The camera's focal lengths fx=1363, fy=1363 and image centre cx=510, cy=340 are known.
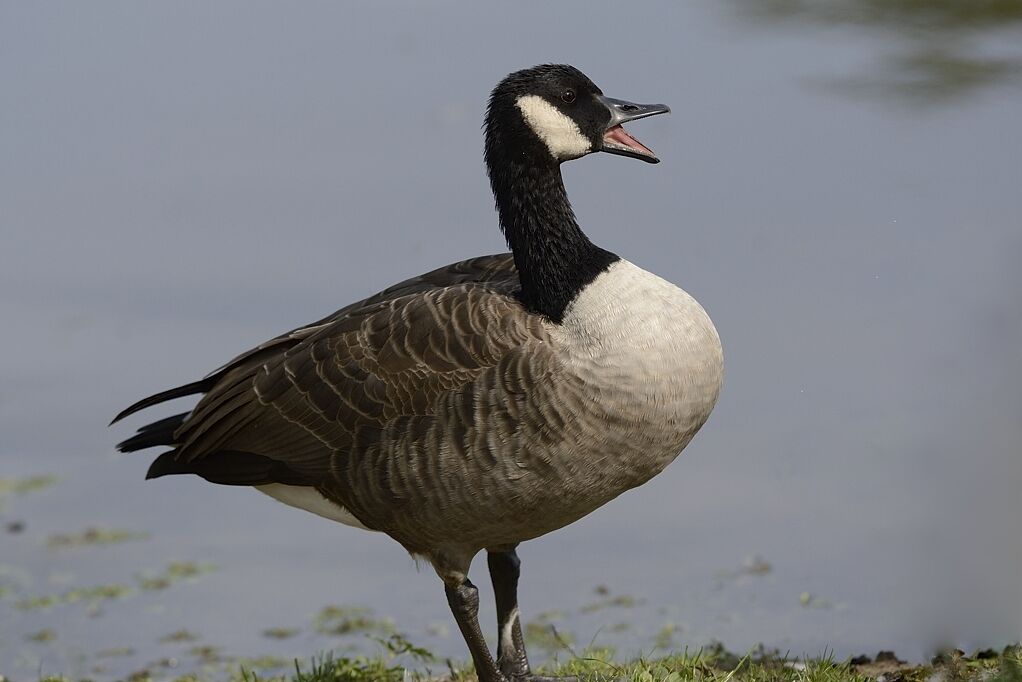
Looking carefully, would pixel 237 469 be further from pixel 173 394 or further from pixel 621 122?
pixel 621 122

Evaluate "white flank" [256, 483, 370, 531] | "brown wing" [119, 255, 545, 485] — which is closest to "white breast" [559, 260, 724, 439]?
"brown wing" [119, 255, 545, 485]

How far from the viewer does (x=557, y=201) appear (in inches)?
244

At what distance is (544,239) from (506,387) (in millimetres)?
760

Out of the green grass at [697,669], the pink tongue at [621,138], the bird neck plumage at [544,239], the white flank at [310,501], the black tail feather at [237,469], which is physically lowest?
the green grass at [697,669]

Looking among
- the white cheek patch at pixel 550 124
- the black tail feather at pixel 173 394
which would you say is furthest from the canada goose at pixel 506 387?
the black tail feather at pixel 173 394

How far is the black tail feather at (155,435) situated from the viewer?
7102 mm

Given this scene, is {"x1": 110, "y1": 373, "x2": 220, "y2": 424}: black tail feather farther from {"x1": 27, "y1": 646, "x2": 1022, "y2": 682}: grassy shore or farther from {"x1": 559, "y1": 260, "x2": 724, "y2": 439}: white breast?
{"x1": 559, "y1": 260, "x2": 724, "y2": 439}: white breast

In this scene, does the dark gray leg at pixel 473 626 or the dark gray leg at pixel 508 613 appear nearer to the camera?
the dark gray leg at pixel 473 626

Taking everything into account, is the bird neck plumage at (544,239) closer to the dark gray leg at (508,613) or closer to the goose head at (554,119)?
the goose head at (554,119)

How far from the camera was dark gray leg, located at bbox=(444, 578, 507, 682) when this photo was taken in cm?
628

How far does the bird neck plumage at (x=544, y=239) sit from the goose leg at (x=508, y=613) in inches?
56.2

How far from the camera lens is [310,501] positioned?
664 cm

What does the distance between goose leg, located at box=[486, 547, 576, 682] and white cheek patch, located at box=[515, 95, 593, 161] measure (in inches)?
79.2

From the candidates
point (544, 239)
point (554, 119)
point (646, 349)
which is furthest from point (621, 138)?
point (646, 349)
